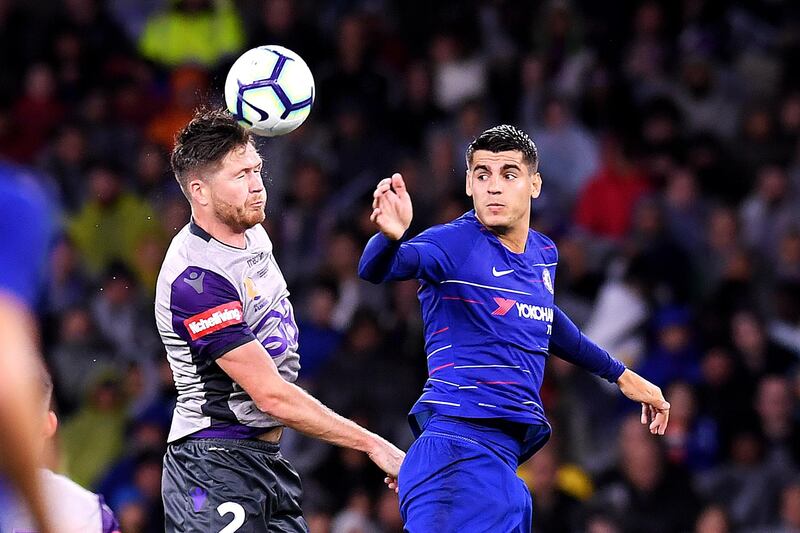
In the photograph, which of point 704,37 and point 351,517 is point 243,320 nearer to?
point 351,517

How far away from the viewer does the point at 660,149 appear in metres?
11.1

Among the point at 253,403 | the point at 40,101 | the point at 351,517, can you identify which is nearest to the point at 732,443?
the point at 351,517

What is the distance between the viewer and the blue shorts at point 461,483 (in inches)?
196

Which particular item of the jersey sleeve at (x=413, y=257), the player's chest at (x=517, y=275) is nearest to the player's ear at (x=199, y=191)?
the jersey sleeve at (x=413, y=257)

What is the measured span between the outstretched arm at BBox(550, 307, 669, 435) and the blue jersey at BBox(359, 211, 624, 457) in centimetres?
28

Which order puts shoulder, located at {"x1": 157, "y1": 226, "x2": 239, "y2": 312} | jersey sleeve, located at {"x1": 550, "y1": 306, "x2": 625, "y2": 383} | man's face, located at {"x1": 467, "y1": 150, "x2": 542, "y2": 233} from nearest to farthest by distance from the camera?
shoulder, located at {"x1": 157, "y1": 226, "x2": 239, "y2": 312} < man's face, located at {"x1": 467, "y1": 150, "x2": 542, "y2": 233} < jersey sleeve, located at {"x1": 550, "y1": 306, "x2": 625, "y2": 383}

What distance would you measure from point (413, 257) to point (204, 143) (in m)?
0.96

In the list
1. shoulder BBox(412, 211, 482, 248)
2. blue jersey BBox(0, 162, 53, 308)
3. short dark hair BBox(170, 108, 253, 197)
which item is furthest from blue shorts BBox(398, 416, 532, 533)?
blue jersey BBox(0, 162, 53, 308)

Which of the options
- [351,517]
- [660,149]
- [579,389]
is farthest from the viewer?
[660,149]

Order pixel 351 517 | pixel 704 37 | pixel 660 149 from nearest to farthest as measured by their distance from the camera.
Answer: pixel 351 517
pixel 660 149
pixel 704 37

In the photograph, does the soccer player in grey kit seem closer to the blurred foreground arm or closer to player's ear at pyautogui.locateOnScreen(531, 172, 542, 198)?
player's ear at pyautogui.locateOnScreen(531, 172, 542, 198)

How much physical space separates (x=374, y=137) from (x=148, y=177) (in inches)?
81.8

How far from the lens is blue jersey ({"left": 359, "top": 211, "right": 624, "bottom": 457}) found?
202 inches

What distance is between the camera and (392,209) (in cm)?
465
